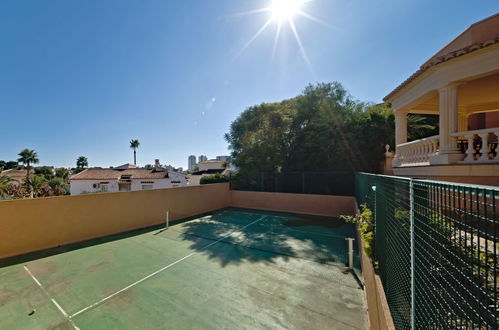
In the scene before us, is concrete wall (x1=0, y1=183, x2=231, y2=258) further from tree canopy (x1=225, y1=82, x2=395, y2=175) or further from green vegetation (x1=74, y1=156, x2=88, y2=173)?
green vegetation (x1=74, y1=156, x2=88, y2=173)

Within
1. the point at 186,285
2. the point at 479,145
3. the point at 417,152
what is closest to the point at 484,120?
the point at 417,152

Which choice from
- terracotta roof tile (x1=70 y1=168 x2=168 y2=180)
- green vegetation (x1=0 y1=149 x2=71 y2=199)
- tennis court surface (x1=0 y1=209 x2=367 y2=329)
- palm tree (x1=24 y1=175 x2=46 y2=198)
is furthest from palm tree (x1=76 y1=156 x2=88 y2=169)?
tennis court surface (x1=0 y1=209 x2=367 y2=329)

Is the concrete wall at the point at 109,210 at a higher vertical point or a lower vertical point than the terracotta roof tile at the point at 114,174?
lower

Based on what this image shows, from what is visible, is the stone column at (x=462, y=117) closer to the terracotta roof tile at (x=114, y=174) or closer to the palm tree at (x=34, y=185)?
the terracotta roof tile at (x=114, y=174)

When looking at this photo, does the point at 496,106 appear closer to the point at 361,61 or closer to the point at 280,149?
the point at 361,61

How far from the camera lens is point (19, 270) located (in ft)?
16.0

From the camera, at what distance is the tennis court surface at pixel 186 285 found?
10.4 ft

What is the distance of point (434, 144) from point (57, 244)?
12.0 meters

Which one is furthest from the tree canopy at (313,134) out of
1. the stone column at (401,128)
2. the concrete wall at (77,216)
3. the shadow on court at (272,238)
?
the concrete wall at (77,216)

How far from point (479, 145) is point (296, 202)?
7377 millimetres

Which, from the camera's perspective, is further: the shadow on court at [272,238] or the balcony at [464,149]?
the shadow on court at [272,238]

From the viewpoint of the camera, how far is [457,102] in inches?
197

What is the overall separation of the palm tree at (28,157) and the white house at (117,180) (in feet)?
56.4

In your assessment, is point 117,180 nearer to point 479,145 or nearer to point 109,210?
point 109,210
